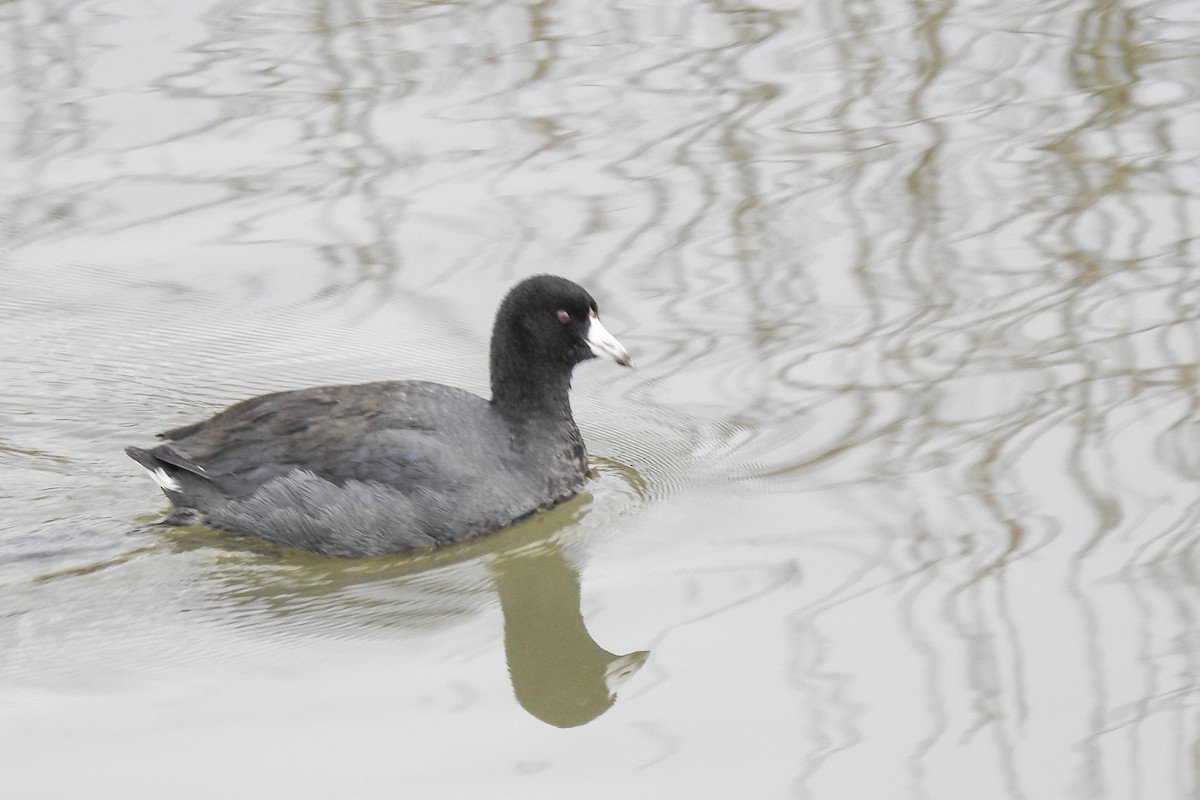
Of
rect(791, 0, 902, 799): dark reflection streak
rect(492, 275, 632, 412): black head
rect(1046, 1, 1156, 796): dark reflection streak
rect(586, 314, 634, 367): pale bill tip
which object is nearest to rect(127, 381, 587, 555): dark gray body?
rect(492, 275, 632, 412): black head

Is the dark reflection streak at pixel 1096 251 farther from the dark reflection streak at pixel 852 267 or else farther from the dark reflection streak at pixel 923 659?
the dark reflection streak at pixel 852 267

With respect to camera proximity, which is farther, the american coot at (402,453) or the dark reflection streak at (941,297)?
the american coot at (402,453)

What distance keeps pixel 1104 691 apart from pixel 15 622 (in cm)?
277

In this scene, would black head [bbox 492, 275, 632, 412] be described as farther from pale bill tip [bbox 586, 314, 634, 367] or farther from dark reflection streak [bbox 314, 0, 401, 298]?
dark reflection streak [bbox 314, 0, 401, 298]

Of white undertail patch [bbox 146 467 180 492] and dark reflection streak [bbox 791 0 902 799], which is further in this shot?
white undertail patch [bbox 146 467 180 492]

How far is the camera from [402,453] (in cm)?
520

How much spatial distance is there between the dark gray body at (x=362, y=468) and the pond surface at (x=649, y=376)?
0.09 metres

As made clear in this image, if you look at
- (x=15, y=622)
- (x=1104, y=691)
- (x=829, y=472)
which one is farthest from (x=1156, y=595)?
(x=15, y=622)

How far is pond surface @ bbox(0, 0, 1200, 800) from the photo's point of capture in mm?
4086

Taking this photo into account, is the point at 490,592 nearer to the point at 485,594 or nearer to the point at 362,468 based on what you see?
the point at 485,594

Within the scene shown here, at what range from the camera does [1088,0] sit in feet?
29.9

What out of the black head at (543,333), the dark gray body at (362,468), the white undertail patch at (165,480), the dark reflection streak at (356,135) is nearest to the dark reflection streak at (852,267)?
the black head at (543,333)

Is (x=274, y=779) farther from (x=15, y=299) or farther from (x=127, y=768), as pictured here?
(x=15, y=299)

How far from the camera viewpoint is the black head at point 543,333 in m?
5.41
